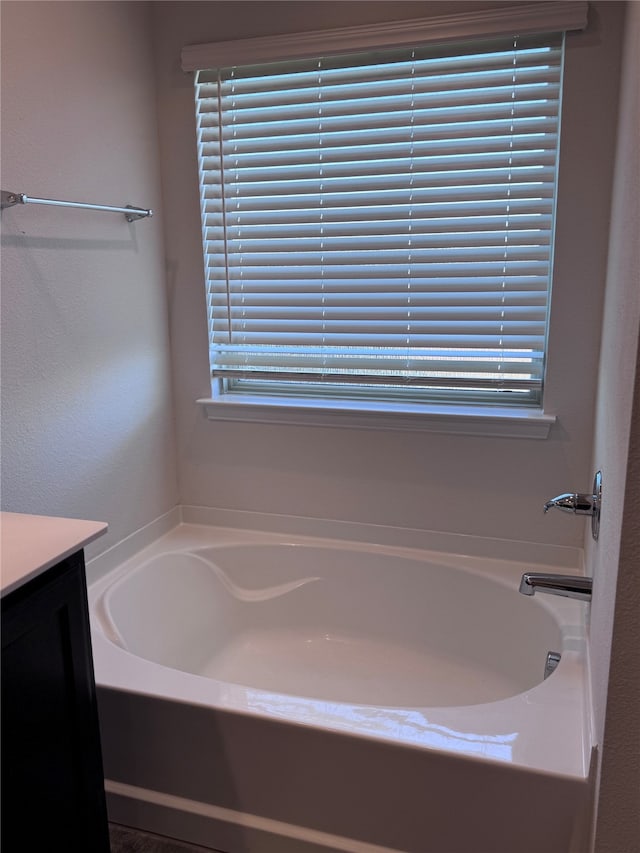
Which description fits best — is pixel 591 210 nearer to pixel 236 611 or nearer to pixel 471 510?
pixel 471 510

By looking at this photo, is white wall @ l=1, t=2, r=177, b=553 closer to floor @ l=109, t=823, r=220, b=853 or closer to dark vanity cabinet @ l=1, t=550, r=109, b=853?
dark vanity cabinet @ l=1, t=550, r=109, b=853

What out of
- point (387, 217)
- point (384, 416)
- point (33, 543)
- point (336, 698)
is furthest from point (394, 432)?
point (33, 543)

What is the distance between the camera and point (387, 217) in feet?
7.14

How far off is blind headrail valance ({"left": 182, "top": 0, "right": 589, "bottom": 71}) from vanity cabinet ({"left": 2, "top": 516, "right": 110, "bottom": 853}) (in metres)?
1.69

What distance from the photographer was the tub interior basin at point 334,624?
2070 mm

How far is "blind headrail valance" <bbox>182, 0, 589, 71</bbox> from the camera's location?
186cm

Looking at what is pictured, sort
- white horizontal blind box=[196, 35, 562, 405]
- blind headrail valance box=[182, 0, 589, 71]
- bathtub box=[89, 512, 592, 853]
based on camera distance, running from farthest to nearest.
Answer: white horizontal blind box=[196, 35, 562, 405]
blind headrail valance box=[182, 0, 589, 71]
bathtub box=[89, 512, 592, 853]

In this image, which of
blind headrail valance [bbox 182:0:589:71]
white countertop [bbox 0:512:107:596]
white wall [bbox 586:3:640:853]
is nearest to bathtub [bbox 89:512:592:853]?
white wall [bbox 586:3:640:853]

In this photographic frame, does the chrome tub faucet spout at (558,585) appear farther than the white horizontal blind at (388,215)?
No

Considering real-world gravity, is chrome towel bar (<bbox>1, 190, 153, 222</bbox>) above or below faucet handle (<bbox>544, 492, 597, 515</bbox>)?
above

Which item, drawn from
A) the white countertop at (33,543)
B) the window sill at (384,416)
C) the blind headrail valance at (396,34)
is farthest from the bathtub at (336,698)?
the blind headrail valance at (396,34)

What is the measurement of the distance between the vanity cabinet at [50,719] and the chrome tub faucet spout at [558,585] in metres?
1.08

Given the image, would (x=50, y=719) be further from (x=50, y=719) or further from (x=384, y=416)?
(x=384, y=416)

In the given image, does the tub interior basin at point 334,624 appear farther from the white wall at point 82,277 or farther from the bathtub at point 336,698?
the white wall at point 82,277
